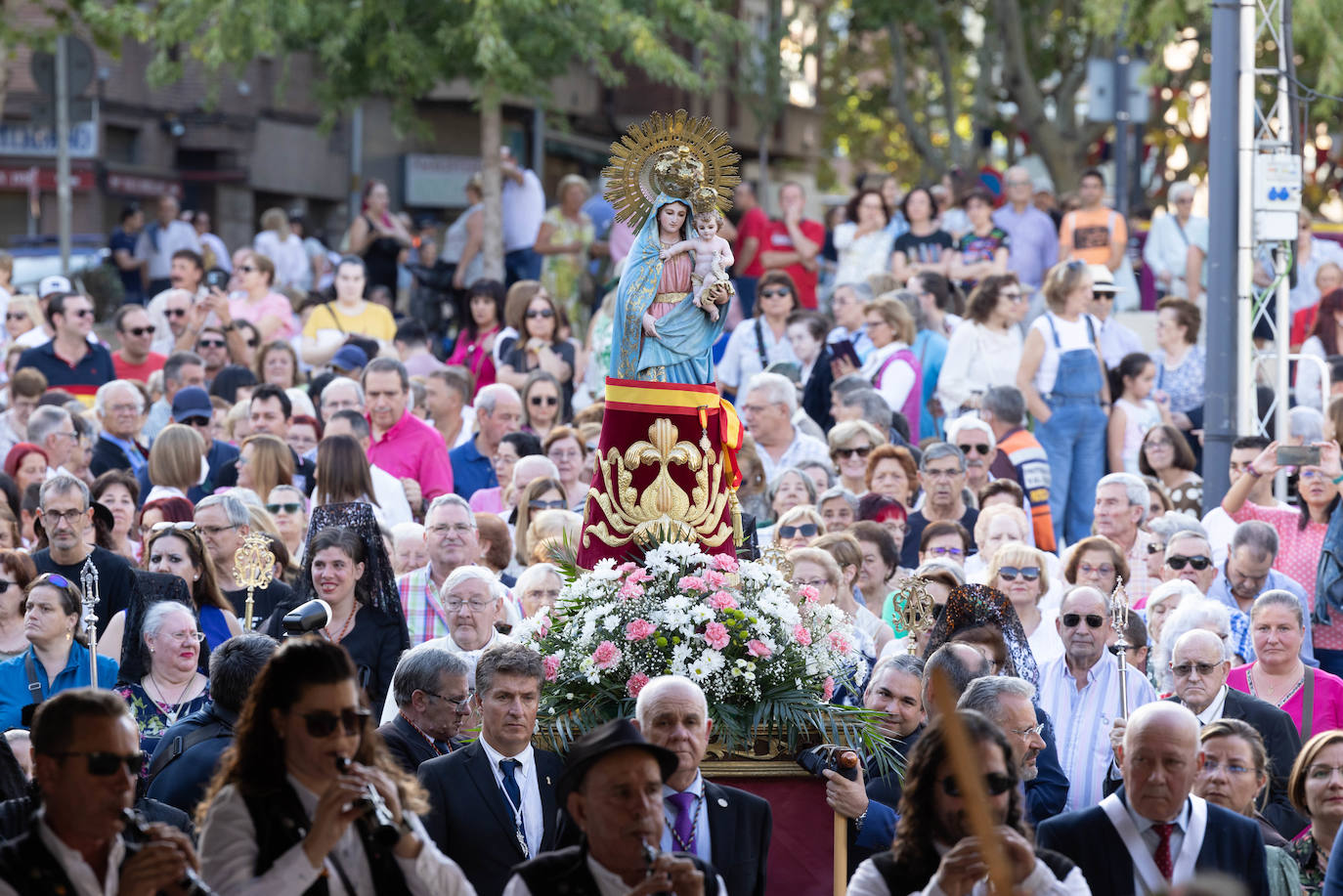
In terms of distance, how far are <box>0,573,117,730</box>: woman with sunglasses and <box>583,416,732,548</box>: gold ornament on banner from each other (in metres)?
2.26

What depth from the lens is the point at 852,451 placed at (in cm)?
1229

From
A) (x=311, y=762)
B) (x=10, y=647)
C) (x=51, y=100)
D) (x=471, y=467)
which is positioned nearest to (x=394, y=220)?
(x=51, y=100)

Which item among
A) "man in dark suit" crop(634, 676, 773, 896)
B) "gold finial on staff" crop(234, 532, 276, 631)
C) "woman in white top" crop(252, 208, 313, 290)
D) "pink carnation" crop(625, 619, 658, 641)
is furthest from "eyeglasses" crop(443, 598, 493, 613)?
"woman in white top" crop(252, 208, 313, 290)

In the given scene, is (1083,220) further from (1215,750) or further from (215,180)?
(215,180)

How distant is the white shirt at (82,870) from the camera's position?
4.62m

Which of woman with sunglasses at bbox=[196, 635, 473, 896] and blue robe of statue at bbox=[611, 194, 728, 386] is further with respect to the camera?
blue robe of statue at bbox=[611, 194, 728, 386]

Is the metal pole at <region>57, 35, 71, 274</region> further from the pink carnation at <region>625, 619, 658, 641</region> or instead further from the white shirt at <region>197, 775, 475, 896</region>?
the white shirt at <region>197, 775, 475, 896</region>

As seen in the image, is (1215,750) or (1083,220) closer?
(1215,750)

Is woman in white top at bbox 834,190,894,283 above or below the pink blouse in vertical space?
above

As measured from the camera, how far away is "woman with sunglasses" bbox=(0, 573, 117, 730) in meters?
8.66

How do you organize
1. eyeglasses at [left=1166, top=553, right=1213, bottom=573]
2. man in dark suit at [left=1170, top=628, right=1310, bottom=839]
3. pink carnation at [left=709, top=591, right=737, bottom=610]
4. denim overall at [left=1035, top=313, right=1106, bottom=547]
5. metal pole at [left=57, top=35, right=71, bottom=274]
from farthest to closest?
metal pole at [left=57, top=35, right=71, bottom=274], denim overall at [left=1035, top=313, right=1106, bottom=547], eyeglasses at [left=1166, top=553, right=1213, bottom=573], man in dark suit at [left=1170, top=628, right=1310, bottom=839], pink carnation at [left=709, top=591, right=737, bottom=610]

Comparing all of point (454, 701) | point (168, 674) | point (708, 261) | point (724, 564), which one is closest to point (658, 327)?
point (708, 261)

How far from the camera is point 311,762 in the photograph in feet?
15.8

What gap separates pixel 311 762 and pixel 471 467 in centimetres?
836
